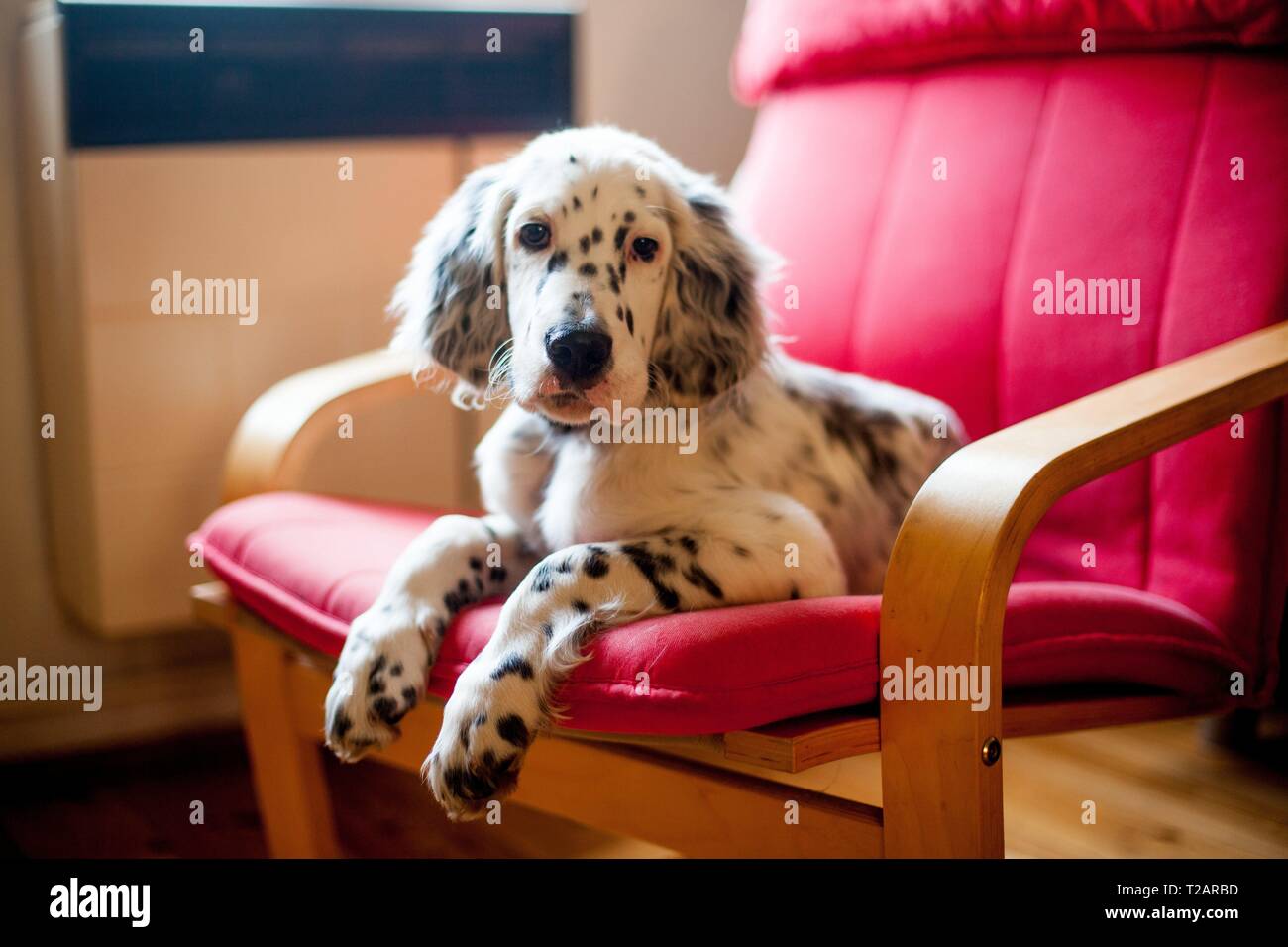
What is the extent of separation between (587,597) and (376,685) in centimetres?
24

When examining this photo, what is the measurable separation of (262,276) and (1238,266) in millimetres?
1583

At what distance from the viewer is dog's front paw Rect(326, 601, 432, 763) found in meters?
1.39

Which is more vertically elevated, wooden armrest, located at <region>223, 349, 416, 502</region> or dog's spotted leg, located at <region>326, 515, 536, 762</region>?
wooden armrest, located at <region>223, 349, 416, 502</region>

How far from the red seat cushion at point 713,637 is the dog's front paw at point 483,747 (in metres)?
0.05

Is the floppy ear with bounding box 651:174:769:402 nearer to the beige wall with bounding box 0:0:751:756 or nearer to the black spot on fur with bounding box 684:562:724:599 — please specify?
the black spot on fur with bounding box 684:562:724:599

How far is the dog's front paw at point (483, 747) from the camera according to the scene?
1281mm

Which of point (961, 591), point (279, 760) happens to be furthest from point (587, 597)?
point (279, 760)

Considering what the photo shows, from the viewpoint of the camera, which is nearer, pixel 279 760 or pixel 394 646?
pixel 394 646

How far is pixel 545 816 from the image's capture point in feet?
7.64

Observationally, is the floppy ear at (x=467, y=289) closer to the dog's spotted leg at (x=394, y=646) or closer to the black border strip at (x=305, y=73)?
the dog's spotted leg at (x=394, y=646)

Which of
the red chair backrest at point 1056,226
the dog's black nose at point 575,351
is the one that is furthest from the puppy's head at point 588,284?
the red chair backrest at point 1056,226

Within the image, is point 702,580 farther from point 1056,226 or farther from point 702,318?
point 1056,226

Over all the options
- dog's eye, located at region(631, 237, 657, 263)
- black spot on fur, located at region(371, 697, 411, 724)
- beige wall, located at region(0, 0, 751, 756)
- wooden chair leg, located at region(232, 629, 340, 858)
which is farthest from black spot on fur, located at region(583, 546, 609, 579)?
beige wall, located at region(0, 0, 751, 756)
